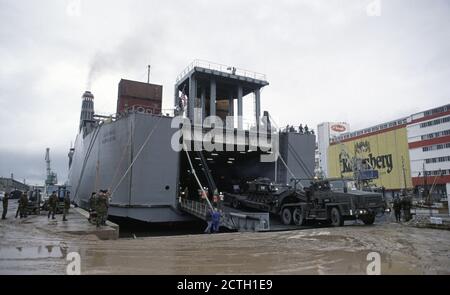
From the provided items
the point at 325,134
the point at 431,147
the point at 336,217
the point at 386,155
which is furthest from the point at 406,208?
the point at 325,134

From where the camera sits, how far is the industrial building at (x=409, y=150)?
185ft

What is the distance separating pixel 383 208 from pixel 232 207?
8.27m

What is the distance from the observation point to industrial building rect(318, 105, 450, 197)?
56438 millimetres

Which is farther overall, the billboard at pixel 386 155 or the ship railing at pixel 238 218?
the billboard at pixel 386 155

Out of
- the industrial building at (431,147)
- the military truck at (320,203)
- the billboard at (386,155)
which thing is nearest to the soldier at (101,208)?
the military truck at (320,203)

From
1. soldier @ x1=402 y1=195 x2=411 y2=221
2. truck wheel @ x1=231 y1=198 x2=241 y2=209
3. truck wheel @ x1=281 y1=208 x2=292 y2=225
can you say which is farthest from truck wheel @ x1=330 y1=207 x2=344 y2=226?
truck wheel @ x1=231 y1=198 x2=241 y2=209

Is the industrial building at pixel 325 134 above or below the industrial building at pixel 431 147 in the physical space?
above

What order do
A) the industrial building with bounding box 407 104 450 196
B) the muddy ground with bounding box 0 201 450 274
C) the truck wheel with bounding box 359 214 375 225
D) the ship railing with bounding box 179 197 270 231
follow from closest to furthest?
the muddy ground with bounding box 0 201 450 274 → the ship railing with bounding box 179 197 270 231 → the truck wheel with bounding box 359 214 375 225 → the industrial building with bounding box 407 104 450 196

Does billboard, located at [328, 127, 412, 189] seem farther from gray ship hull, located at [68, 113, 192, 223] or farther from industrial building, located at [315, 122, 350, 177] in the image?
gray ship hull, located at [68, 113, 192, 223]

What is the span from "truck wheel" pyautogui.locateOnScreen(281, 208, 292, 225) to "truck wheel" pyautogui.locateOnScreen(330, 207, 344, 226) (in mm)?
2120

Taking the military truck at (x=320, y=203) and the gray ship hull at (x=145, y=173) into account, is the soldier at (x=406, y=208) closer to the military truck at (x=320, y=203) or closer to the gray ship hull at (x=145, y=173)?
the military truck at (x=320, y=203)

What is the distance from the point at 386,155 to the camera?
6750cm

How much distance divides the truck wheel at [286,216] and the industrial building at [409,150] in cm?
4027
